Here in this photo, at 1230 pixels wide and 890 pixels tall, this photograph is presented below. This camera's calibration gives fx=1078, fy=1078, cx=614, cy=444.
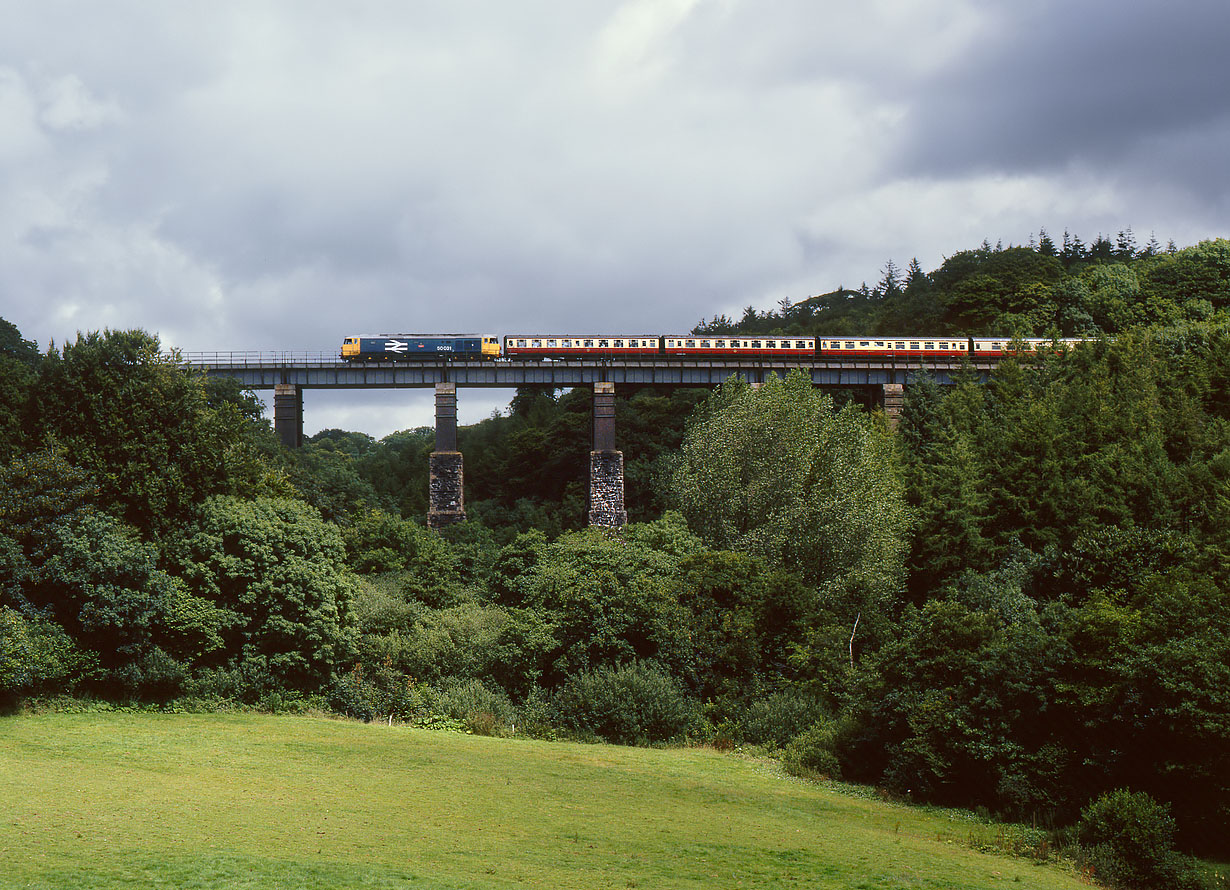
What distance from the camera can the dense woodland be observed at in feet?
90.6

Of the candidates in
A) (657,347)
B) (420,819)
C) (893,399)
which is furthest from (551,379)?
(420,819)

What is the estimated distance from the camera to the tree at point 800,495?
4759cm

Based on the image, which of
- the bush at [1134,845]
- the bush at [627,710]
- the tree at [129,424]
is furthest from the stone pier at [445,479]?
the bush at [1134,845]

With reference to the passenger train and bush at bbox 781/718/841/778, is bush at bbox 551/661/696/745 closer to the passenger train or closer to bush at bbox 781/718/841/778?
bush at bbox 781/718/841/778

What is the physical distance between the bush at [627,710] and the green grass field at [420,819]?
3426mm

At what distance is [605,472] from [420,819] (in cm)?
5355

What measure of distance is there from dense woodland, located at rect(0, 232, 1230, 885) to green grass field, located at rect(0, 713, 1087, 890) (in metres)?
3.53

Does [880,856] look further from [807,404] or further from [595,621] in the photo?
[807,404]

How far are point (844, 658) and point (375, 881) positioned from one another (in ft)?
80.3

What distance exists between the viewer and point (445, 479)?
238 feet

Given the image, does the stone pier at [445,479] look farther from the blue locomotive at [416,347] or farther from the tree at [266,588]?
the tree at [266,588]

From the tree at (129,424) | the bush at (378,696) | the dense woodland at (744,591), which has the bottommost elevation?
the bush at (378,696)

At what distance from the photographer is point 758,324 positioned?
569 feet

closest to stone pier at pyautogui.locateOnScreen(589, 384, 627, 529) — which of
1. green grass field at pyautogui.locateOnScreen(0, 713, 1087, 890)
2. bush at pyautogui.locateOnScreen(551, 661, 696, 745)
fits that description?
bush at pyautogui.locateOnScreen(551, 661, 696, 745)
